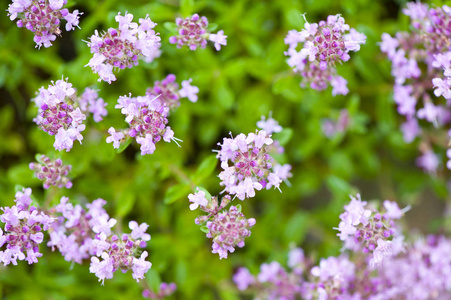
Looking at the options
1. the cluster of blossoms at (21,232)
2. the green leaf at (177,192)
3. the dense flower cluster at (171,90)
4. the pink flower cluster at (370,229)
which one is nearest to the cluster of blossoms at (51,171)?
the cluster of blossoms at (21,232)

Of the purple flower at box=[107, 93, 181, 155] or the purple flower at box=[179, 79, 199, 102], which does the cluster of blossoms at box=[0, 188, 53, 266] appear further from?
the purple flower at box=[179, 79, 199, 102]

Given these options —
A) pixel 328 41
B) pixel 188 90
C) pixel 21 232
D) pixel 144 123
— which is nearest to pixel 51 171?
pixel 21 232

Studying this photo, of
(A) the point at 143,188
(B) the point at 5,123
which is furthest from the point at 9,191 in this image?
(A) the point at 143,188

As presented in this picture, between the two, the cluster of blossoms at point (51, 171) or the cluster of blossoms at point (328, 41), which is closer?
the cluster of blossoms at point (328, 41)

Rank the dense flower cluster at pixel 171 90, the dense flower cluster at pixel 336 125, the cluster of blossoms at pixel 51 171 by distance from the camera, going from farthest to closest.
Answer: the dense flower cluster at pixel 336 125 < the dense flower cluster at pixel 171 90 < the cluster of blossoms at pixel 51 171

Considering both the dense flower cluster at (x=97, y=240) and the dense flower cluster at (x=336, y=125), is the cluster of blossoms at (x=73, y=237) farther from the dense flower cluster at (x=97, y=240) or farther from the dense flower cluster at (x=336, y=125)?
the dense flower cluster at (x=336, y=125)

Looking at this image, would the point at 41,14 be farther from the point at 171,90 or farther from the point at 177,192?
the point at 177,192

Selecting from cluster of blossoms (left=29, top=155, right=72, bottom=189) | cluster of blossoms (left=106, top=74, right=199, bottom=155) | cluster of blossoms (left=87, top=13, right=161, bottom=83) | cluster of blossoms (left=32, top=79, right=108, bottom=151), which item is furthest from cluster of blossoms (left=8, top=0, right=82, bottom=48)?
cluster of blossoms (left=29, top=155, right=72, bottom=189)
